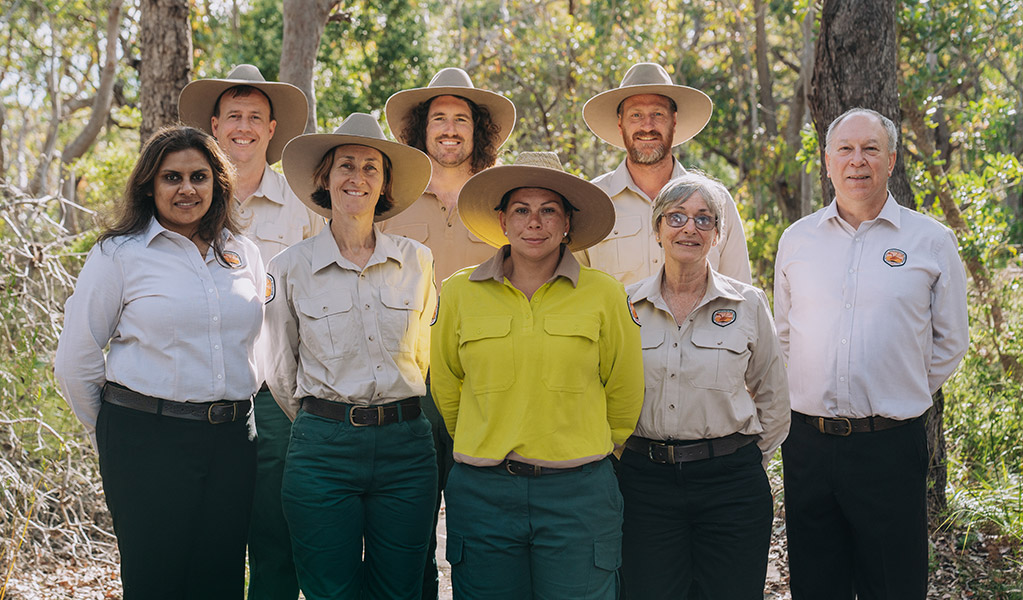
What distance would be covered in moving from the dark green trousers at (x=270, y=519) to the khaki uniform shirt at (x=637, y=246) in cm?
151

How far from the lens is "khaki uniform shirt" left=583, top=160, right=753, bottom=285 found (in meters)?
3.99

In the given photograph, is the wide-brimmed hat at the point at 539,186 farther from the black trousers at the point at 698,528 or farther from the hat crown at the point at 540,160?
the black trousers at the point at 698,528

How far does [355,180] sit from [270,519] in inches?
59.7

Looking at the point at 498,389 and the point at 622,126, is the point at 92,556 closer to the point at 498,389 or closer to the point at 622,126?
the point at 498,389

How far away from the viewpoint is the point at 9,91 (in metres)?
20.1

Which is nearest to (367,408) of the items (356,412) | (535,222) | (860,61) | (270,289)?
(356,412)

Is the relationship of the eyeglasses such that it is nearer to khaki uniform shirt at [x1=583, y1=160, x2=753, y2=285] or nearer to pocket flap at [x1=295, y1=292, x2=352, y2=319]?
khaki uniform shirt at [x1=583, y1=160, x2=753, y2=285]

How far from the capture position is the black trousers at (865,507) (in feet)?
11.4

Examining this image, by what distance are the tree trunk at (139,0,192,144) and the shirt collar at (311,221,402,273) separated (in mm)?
3041

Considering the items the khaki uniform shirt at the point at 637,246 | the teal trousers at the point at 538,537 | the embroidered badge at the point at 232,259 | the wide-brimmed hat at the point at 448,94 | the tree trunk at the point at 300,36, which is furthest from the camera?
the tree trunk at the point at 300,36

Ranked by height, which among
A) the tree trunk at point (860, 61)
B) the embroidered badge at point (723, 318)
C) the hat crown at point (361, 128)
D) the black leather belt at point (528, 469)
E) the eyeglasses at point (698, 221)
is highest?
the tree trunk at point (860, 61)

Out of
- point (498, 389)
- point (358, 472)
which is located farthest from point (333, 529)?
point (498, 389)

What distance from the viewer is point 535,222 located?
3.20 m

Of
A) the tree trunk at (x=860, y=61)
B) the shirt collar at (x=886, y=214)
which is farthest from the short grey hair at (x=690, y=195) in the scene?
the tree trunk at (x=860, y=61)
